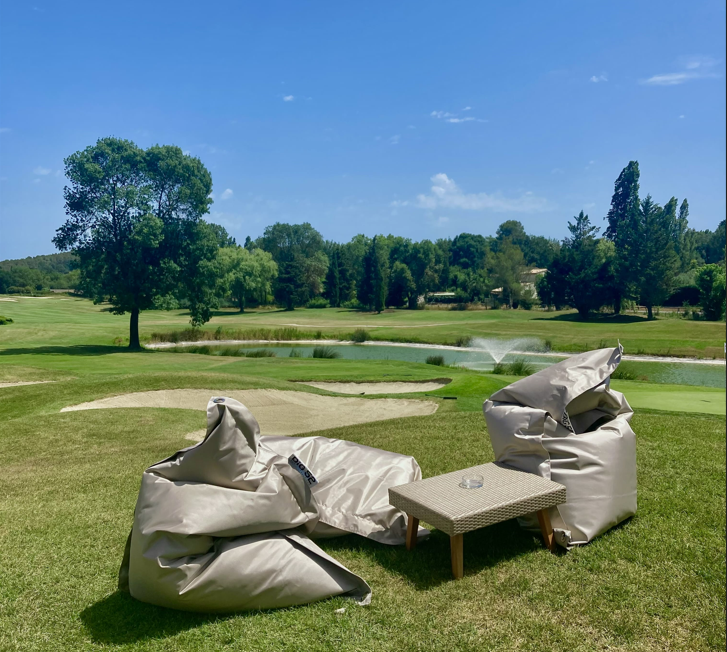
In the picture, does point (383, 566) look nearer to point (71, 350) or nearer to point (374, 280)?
point (71, 350)

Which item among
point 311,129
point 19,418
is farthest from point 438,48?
point 19,418

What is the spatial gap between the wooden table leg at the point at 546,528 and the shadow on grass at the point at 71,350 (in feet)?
43.1

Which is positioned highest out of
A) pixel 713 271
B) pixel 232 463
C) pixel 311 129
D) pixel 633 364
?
pixel 311 129

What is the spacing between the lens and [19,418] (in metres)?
8.97

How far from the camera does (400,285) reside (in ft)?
161

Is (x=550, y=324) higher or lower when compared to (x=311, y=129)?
lower

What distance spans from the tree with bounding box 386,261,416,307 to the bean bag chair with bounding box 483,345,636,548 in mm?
44365

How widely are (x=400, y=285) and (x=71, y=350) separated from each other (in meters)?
36.1

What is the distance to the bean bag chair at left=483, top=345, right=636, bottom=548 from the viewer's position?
3.69 metres

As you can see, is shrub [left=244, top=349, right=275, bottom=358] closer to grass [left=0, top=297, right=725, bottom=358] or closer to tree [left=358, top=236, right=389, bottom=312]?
grass [left=0, top=297, right=725, bottom=358]

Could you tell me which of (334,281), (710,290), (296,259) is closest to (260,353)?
(710,290)

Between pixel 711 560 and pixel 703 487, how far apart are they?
1532 millimetres

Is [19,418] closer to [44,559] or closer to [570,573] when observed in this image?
[44,559]

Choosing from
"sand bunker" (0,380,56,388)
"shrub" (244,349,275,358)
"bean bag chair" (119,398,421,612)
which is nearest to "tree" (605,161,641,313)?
"shrub" (244,349,275,358)
